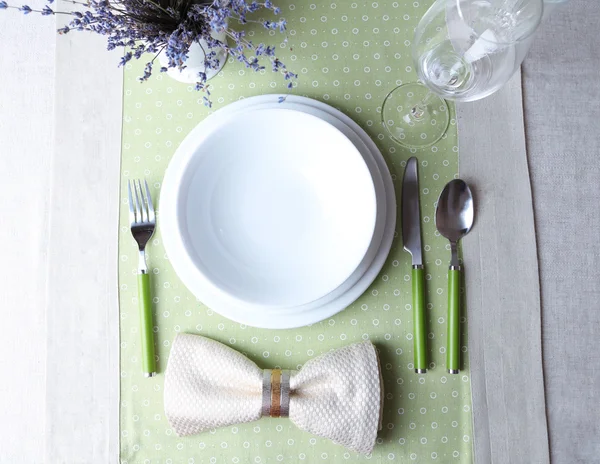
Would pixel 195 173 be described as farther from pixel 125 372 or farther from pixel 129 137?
pixel 125 372

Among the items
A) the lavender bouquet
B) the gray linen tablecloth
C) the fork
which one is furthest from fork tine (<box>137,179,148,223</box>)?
the gray linen tablecloth

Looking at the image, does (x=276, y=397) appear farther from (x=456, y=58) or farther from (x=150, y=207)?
(x=456, y=58)

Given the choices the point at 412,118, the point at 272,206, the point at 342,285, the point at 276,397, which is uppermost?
the point at 412,118

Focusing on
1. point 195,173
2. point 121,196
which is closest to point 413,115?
point 195,173

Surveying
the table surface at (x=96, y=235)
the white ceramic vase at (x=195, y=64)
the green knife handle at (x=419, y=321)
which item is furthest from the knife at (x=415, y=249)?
the white ceramic vase at (x=195, y=64)

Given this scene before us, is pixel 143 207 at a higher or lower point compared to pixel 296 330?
higher

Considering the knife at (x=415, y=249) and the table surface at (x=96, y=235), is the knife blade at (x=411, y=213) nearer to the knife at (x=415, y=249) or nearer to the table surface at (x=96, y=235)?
the knife at (x=415, y=249)

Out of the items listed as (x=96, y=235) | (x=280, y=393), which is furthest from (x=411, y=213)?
(x=96, y=235)

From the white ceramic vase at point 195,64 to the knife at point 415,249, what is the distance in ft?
0.92

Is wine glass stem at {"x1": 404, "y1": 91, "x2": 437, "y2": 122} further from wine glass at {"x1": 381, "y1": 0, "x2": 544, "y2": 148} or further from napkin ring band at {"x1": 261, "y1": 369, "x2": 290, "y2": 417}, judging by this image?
napkin ring band at {"x1": 261, "y1": 369, "x2": 290, "y2": 417}

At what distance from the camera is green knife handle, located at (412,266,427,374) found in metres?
0.67

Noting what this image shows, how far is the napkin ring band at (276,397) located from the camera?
2.11 ft

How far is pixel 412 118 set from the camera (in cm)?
70

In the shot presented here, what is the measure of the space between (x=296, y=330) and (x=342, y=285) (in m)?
0.09
